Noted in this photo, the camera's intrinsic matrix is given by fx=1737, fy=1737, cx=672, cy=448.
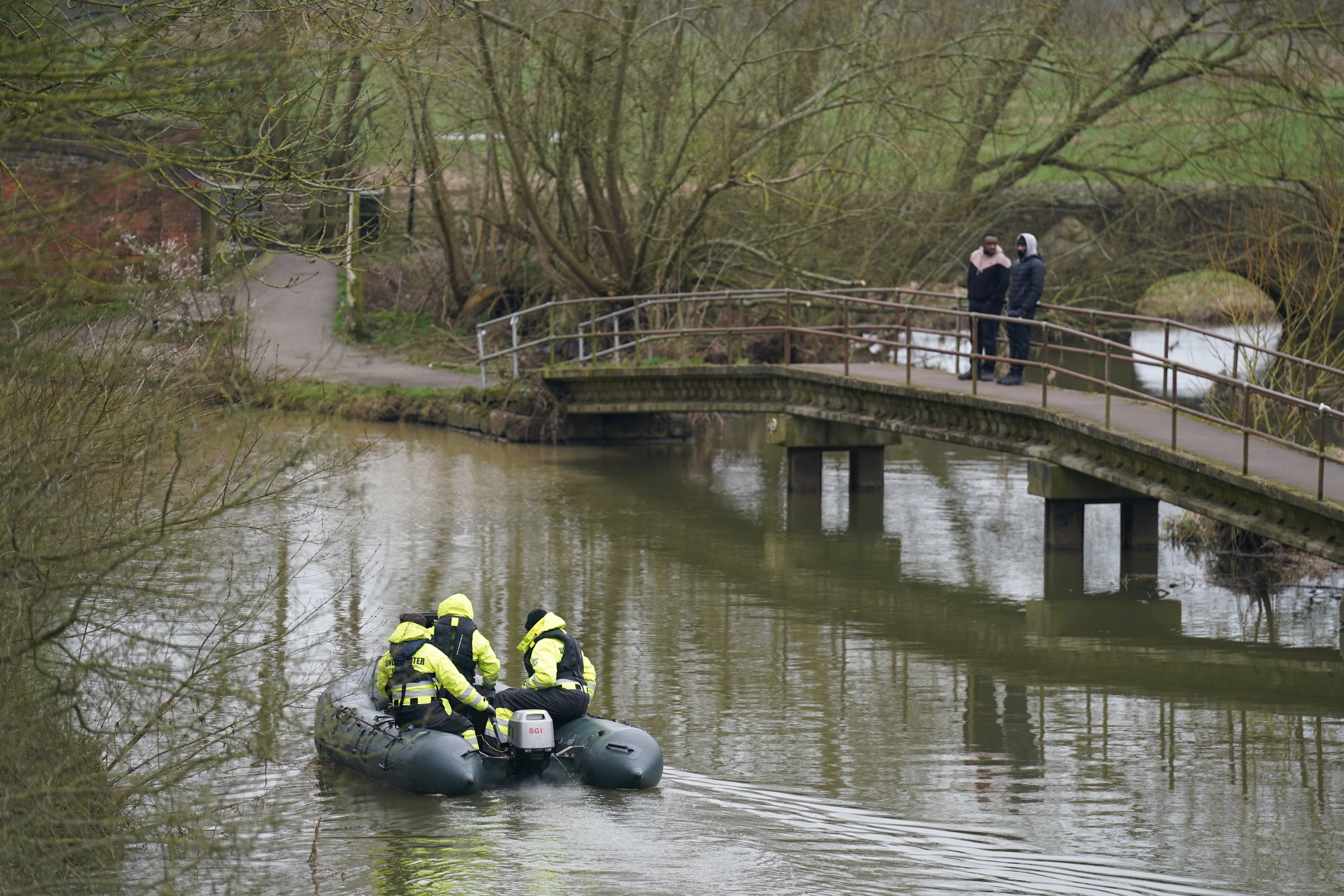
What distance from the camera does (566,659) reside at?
454 inches

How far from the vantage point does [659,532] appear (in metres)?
21.7

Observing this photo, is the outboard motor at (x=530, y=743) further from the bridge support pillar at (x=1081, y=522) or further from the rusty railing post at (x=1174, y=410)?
the bridge support pillar at (x=1081, y=522)

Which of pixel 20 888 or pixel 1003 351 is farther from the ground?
pixel 1003 351

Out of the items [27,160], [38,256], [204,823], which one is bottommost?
[204,823]

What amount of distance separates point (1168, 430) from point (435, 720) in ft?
30.3

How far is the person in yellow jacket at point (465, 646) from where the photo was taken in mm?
11406

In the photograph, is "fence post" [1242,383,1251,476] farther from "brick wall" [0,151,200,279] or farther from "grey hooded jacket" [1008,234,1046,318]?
"brick wall" [0,151,200,279]

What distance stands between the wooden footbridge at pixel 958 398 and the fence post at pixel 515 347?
0.20 meters

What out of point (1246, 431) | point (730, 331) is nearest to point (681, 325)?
point (730, 331)

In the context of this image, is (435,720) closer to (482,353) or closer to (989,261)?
(989,261)

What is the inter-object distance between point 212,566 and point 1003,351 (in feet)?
63.2

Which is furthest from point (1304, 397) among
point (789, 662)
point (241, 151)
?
point (241, 151)

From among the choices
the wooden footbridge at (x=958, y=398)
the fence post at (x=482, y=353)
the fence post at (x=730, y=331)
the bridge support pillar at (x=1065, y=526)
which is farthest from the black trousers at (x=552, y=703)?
the fence post at (x=482, y=353)

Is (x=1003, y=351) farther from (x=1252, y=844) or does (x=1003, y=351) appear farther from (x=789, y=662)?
(x=1252, y=844)
